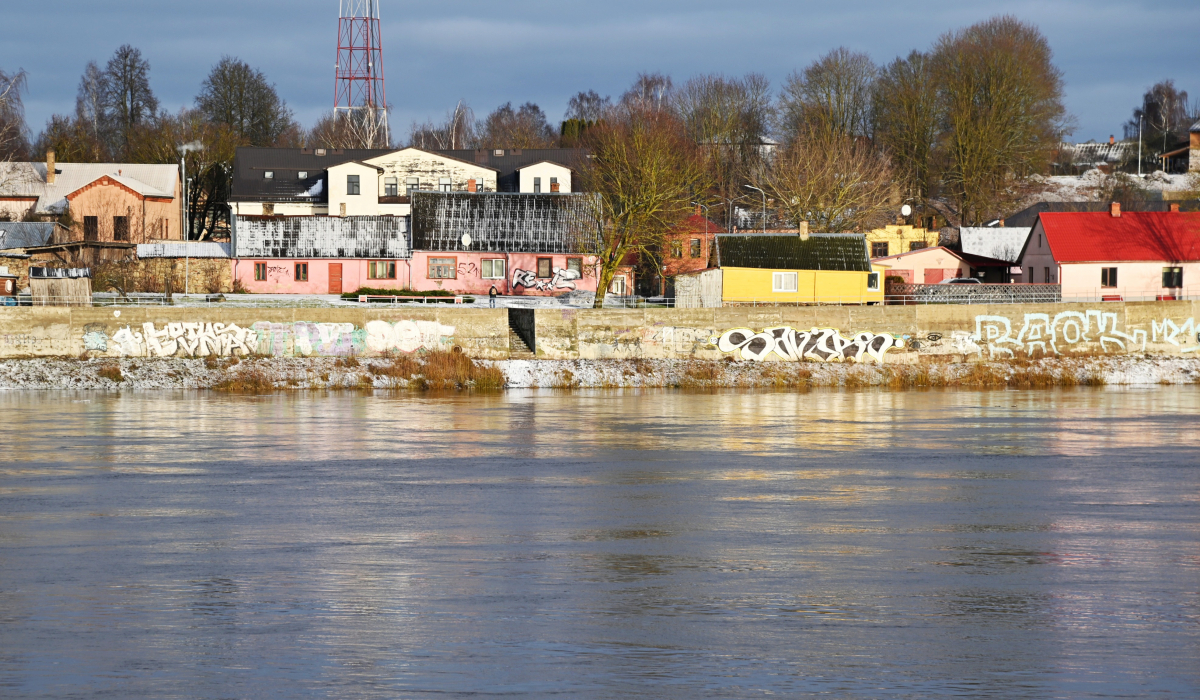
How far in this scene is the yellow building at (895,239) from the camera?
260 ft

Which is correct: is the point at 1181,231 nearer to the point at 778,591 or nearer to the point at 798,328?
the point at 798,328

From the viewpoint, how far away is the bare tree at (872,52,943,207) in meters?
88.6

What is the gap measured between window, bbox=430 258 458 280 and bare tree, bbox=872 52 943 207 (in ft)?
130

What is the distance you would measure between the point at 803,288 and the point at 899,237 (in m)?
31.2

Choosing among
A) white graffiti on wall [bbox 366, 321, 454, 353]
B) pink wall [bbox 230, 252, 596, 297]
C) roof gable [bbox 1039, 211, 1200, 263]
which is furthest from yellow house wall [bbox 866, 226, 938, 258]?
white graffiti on wall [bbox 366, 321, 454, 353]

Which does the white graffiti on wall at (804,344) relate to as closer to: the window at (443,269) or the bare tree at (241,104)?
the window at (443,269)

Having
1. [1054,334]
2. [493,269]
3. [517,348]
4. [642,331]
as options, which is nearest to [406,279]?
[493,269]

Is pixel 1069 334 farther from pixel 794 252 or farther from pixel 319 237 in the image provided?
pixel 319 237

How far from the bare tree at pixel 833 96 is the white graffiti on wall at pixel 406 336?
169 ft

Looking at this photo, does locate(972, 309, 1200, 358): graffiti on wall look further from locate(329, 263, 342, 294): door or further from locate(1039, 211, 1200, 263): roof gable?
locate(329, 263, 342, 294): door

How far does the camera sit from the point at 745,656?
12.2 m

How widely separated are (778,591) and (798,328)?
1245 inches

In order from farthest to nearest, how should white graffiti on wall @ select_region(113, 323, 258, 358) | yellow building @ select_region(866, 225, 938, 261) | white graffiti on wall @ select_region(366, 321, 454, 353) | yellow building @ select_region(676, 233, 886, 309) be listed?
yellow building @ select_region(866, 225, 938, 261) → yellow building @ select_region(676, 233, 886, 309) → white graffiti on wall @ select_region(366, 321, 454, 353) → white graffiti on wall @ select_region(113, 323, 258, 358)

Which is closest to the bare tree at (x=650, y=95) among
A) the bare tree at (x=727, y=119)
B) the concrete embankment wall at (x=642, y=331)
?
the bare tree at (x=727, y=119)
